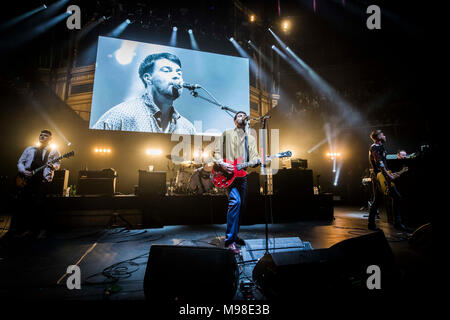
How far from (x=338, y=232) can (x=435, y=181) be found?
7.53 feet

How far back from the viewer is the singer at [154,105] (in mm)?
6758

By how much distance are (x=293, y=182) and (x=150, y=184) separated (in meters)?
3.49

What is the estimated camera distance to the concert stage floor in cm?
171

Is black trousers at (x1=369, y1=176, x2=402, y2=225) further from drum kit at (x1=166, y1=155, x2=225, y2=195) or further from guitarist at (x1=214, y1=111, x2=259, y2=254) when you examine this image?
drum kit at (x1=166, y1=155, x2=225, y2=195)

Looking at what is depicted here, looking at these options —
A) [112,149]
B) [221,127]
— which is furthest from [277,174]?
[112,149]

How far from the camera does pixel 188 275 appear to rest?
138 centimetres

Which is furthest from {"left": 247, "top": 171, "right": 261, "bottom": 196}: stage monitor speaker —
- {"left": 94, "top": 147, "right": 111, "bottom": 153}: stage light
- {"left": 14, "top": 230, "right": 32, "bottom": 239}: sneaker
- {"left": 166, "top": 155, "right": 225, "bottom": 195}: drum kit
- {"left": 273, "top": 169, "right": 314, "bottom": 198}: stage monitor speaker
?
{"left": 94, "top": 147, "right": 111, "bottom": 153}: stage light

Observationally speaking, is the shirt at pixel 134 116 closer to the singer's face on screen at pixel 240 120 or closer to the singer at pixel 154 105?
the singer at pixel 154 105

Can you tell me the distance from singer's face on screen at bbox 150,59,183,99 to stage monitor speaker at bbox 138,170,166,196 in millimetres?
3213

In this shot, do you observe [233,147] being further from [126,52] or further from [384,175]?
[126,52]

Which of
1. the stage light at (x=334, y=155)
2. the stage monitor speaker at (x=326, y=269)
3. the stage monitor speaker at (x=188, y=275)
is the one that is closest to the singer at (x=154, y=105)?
the stage monitor speaker at (x=188, y=275)

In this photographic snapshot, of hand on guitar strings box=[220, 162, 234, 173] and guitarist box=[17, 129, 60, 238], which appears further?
guitarist box=[17, 129, 60, 238]
